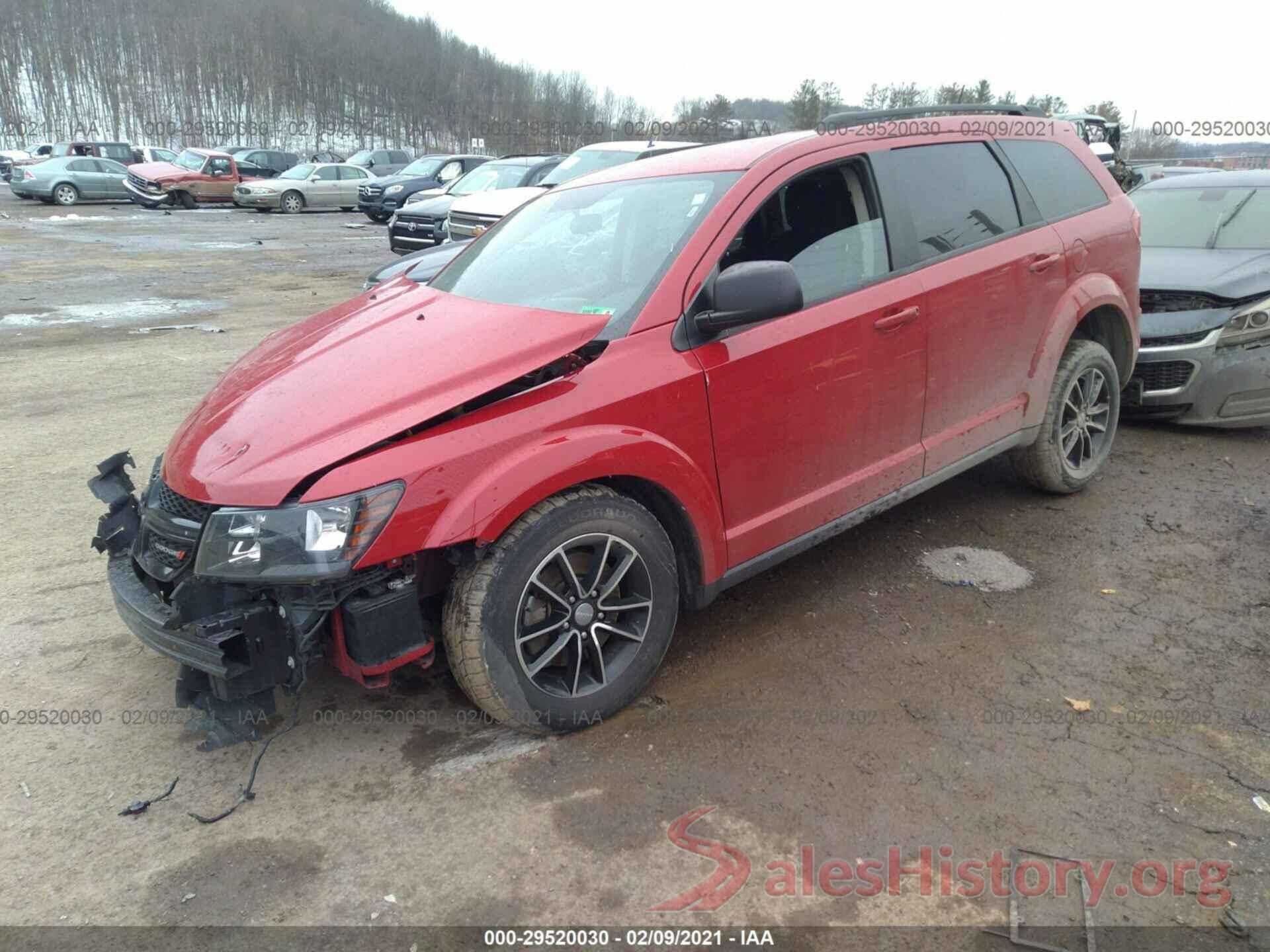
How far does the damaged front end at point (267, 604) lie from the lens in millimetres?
2404

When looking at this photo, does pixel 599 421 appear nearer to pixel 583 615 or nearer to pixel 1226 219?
pixel 583 615

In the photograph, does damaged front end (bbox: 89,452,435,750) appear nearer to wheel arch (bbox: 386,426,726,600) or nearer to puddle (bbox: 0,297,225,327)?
wheel arch (bbox: 386,426,726,600)

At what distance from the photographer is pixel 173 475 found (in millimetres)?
2750

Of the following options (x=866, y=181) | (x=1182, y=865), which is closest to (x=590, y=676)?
(x=1182, y=865)

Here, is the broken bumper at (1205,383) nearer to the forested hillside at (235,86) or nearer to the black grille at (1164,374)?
the black grille at (1164,374)

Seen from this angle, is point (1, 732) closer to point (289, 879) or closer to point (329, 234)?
point (289, 879)

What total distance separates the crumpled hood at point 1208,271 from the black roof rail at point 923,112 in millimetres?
1596

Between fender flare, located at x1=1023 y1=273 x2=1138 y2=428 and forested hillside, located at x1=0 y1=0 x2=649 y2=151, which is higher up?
forested hillside, located at x1=0 y1=0 x2=649 y2=151

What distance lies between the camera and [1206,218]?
6.57 meters

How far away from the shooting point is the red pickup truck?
26891mm

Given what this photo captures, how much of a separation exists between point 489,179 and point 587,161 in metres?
3.84

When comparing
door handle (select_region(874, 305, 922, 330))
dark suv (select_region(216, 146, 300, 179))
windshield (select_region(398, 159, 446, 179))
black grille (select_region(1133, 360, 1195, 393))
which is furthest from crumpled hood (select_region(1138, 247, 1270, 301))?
dark suv (select_region(216, 146, 300, 179))

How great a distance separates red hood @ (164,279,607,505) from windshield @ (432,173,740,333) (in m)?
0.16

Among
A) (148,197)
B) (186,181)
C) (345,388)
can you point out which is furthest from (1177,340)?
(148,197)
